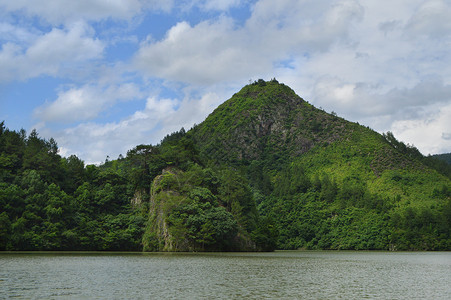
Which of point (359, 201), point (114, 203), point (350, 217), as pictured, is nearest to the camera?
point (114, 203)

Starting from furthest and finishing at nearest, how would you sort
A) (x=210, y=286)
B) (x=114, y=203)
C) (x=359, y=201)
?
(x=359, y=201), (x=114, y=203), (x=210, y=286)

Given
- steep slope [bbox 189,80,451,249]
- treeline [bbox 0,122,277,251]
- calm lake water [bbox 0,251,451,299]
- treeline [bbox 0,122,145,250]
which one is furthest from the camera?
steep slope [bbox 189,80,451,249]

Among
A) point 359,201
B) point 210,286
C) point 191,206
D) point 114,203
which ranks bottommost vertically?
point 210,286

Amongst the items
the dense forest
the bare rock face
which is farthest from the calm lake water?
the dense forest

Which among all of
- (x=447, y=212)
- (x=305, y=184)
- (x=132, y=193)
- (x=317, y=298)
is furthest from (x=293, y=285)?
(x=305, y=184)

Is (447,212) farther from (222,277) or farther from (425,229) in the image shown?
(222,277)

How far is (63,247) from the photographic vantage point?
103 m

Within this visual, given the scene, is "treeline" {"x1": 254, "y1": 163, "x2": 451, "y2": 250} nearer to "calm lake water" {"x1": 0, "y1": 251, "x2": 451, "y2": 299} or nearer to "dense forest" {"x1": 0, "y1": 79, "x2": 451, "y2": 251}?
"dense forest" {"x1": 0, "y1": 79, "x2": 451, "y2": 251}

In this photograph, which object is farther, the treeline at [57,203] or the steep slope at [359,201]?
the steep slope at [359,201]

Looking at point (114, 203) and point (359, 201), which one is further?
point (359, 201)

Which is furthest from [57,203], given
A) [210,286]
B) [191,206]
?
[210,286]

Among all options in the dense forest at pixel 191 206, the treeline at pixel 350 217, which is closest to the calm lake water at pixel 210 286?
the dense forest at pixel 191 206

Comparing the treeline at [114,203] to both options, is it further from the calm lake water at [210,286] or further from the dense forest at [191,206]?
the calm lake water at [210,286]

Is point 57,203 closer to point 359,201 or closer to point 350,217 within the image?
point 350,217
